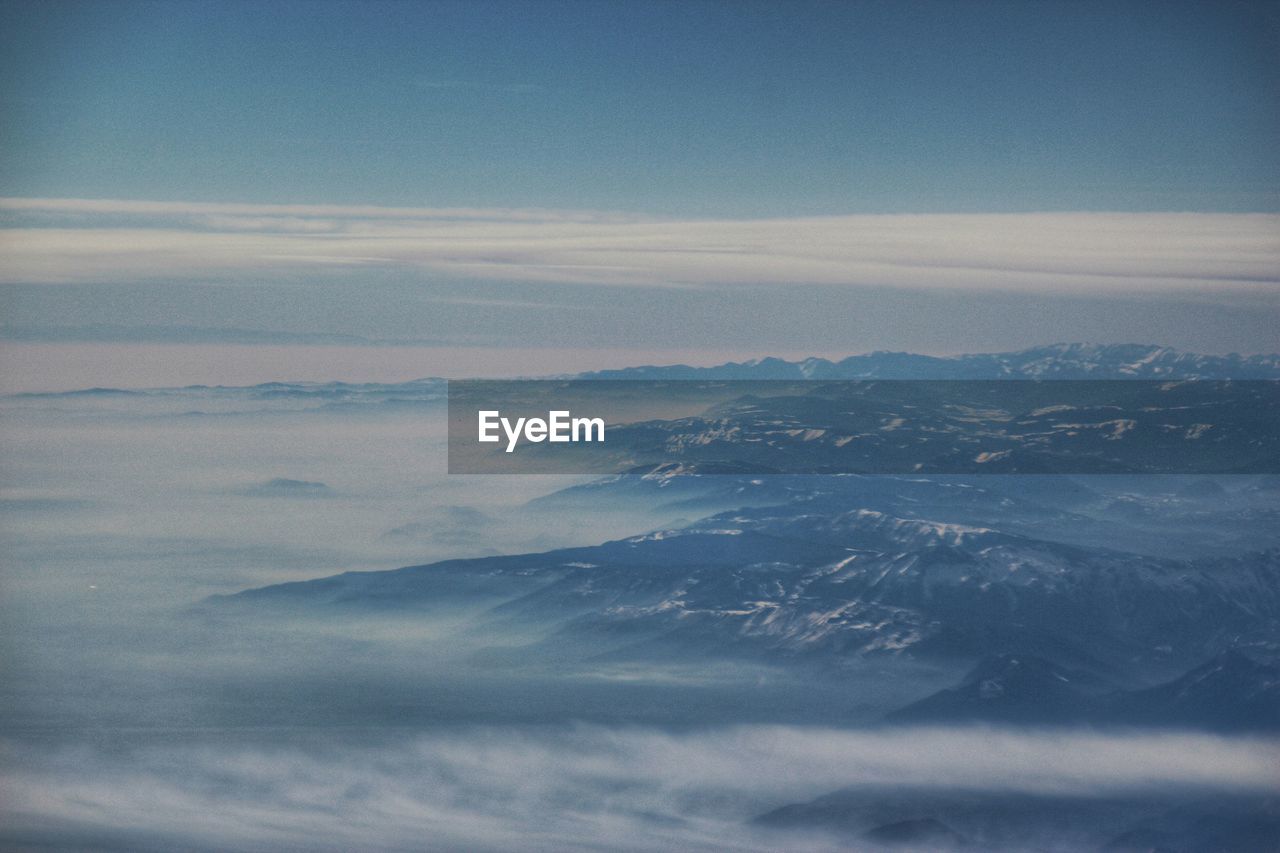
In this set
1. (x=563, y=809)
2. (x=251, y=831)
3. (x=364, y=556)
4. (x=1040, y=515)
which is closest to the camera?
(x=251, y=831)

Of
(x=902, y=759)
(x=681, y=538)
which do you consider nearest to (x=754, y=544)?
(x=681, y=538)

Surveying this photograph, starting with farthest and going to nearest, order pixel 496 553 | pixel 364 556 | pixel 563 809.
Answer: pixel 496 553, pixel 364 556, pixel 563 809

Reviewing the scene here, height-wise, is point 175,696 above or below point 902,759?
above

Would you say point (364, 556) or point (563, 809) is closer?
point (563, 809)

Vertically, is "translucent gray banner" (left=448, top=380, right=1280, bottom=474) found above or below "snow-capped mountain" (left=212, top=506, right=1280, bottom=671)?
above

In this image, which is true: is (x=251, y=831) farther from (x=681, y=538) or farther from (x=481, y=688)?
(x=681, y=538)

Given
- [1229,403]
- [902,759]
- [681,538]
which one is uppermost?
[1229,403]

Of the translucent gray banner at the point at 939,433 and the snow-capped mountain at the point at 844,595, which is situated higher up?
the translucent gray banner at the point at 939,433
